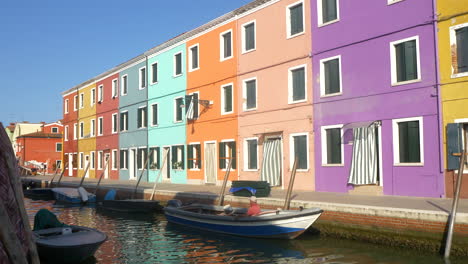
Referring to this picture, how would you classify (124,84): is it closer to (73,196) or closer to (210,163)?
(73,196)

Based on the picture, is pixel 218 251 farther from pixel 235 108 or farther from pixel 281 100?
pixel 235 108

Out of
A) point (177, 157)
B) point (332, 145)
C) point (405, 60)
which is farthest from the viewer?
point (177, 157)

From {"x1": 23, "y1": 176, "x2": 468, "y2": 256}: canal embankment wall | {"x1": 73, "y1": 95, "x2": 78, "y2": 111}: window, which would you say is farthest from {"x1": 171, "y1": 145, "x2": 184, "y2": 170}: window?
{"x1": 73, "y1": 95, "x2": 78, "y2": 111}: window

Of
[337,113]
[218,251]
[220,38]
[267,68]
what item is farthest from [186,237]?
[220,38]

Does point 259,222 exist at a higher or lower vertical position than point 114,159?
lower

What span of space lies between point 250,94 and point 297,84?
11.1 ft

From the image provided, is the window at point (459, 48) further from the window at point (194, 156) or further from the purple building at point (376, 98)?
the window at point (194, 156)

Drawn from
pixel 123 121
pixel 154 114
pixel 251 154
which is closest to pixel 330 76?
pixel 251 154

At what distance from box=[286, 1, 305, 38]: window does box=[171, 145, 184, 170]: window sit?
11.1m

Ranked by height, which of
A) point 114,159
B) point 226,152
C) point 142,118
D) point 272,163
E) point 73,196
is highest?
point 142,118

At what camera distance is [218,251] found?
40.7 ft

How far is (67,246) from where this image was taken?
1082 centimetres

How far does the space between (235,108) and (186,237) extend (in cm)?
1050

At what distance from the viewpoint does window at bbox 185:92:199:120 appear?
2684 cm
